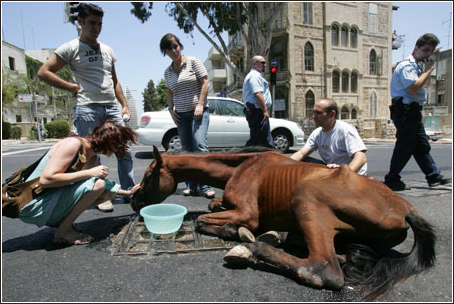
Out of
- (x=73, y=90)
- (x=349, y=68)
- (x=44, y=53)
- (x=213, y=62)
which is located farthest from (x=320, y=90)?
(x=44, y=53)

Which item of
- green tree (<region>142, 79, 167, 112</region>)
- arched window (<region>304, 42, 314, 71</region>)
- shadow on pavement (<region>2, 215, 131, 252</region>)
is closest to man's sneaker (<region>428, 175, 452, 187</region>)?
shadow on pavement (<region>2, 215, 131, 252</region>)

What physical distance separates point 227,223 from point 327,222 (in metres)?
0.89

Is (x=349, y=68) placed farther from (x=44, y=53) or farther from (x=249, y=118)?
(x=44, y=53)

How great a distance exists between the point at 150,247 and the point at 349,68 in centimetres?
3063

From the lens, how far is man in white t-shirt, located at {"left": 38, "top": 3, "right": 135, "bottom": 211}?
3.36 metres

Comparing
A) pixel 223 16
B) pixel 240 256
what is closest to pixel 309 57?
pixel 223 16

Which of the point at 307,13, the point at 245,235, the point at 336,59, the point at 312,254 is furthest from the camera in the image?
the point at 336,59

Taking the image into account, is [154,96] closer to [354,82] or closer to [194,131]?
[354,82]

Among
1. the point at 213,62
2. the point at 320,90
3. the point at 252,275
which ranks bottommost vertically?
the point at 252,275

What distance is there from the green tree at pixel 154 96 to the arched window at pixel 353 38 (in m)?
43.1

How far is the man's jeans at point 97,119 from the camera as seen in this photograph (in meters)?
3.50

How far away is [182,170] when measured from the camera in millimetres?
2900

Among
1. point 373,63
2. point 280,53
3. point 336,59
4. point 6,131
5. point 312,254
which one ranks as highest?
point 280,53

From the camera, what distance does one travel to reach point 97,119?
359 cm
